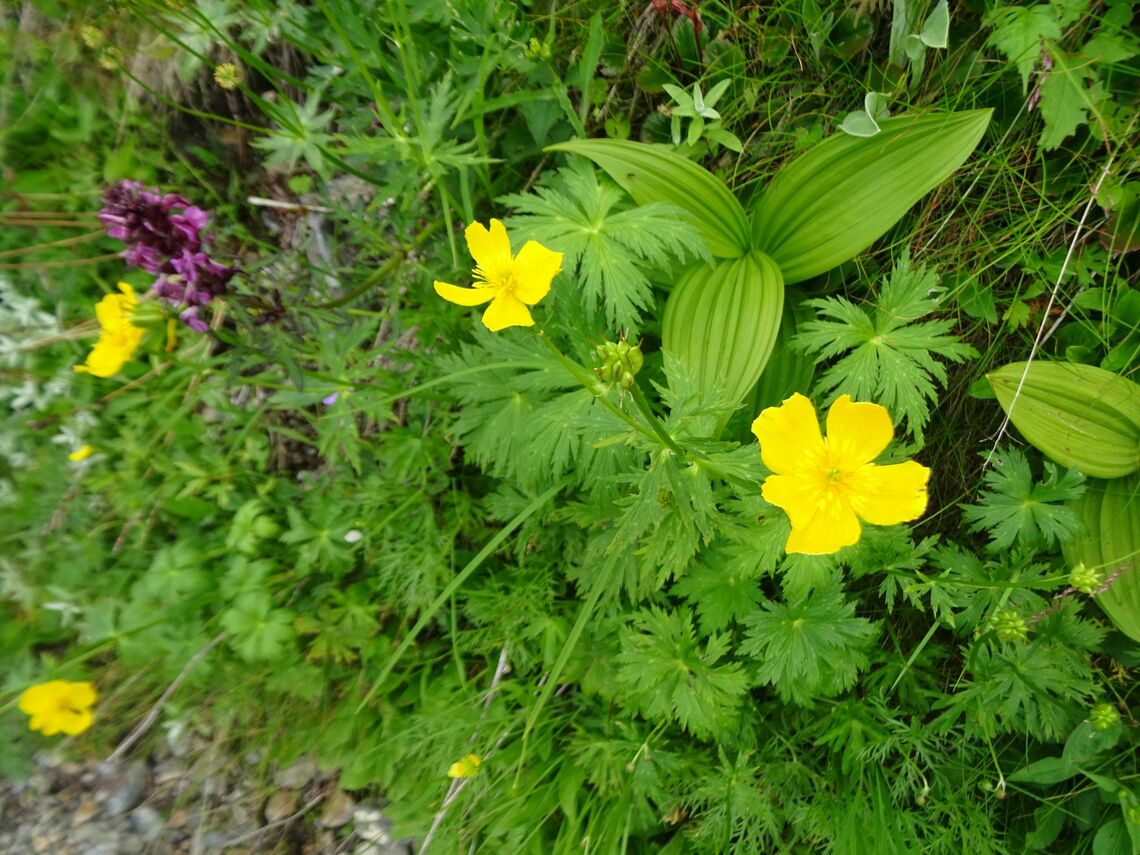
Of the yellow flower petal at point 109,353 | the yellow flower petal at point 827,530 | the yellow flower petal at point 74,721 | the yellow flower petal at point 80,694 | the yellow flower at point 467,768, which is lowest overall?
the yellow flower petal at point 74,721

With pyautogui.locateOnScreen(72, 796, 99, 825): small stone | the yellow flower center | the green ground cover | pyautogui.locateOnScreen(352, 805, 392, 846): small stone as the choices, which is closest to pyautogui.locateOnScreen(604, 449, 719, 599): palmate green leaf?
the green ground cover

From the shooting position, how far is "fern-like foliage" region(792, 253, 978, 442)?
1.35m

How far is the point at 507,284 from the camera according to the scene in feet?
3.40

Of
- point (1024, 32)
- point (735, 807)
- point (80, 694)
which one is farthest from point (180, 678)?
point (1024, 32)

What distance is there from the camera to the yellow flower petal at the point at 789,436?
101 centimetres

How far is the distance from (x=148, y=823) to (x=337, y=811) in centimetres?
72

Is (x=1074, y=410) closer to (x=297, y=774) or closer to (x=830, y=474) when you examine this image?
(x=830, y=474)

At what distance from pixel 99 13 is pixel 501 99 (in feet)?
5.67

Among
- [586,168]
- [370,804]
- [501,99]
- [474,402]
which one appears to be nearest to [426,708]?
[370,804]

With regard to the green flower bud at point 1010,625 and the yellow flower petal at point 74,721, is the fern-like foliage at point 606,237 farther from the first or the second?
the yellow flower petal at point 74,721

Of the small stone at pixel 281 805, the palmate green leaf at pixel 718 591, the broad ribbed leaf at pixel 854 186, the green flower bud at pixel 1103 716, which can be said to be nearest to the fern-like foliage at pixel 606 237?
the broad ribbed leaf at pixel 854 186

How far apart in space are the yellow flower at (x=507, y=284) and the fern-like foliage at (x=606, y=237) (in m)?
0.37

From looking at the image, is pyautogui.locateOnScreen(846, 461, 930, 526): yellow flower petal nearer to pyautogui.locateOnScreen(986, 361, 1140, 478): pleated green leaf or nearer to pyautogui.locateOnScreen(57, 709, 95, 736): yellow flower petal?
pyautogui.locateOnScreen(986, 361, 1140, 478): pleated green leaf

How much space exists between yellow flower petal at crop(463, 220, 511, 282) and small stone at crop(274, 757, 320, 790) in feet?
6.34
